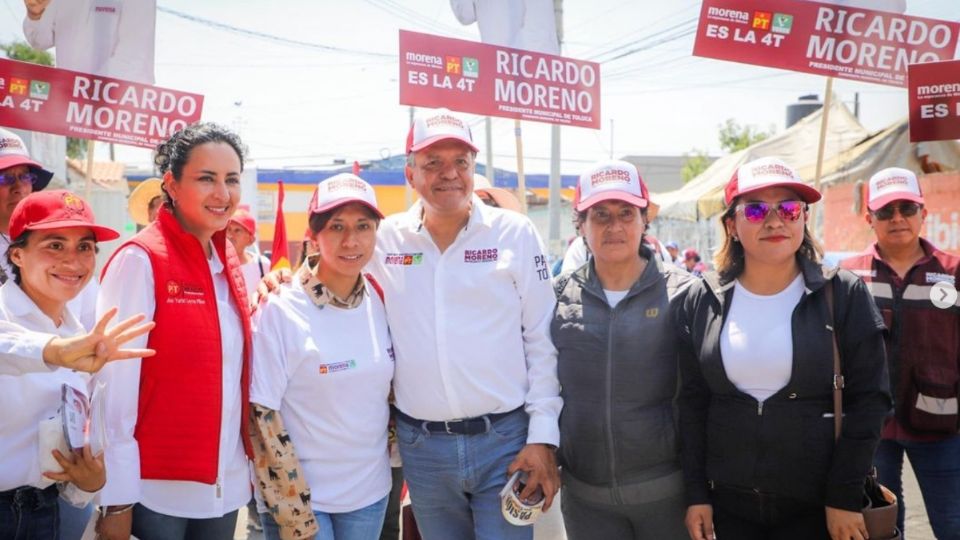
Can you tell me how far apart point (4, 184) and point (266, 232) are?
31.4 metres

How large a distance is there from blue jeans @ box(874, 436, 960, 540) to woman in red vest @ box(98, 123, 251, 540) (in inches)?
129

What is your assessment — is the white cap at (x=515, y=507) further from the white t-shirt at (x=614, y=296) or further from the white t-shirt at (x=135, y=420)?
the white t-shirt at (x=135, y=420)

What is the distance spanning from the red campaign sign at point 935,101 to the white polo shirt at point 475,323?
4280 millimetres

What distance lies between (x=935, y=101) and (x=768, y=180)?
3.88 m

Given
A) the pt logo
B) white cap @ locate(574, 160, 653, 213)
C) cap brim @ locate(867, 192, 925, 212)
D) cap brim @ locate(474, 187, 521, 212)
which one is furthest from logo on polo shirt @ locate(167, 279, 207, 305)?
the pt logo

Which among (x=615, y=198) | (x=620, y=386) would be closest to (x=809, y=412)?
(x=620, y=386)

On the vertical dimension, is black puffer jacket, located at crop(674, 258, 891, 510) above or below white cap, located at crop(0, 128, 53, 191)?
below

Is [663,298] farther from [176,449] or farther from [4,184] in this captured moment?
[4,184]

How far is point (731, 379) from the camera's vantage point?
3023mm

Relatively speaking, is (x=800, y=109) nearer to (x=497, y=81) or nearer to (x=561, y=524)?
(x=497, y=81)

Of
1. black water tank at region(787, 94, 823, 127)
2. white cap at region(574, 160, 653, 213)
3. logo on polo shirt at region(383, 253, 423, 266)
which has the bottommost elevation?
logo on polo shirt at region(383, 253, 423, 266)

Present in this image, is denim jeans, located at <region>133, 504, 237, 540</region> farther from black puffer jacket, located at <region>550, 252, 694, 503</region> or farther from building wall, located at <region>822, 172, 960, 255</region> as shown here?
building wall, located at <region>822, 172, 960, 255</region>

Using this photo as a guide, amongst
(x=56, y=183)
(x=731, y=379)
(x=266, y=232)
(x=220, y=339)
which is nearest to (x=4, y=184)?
(x=220, y=339)

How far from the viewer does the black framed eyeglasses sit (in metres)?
4.11
